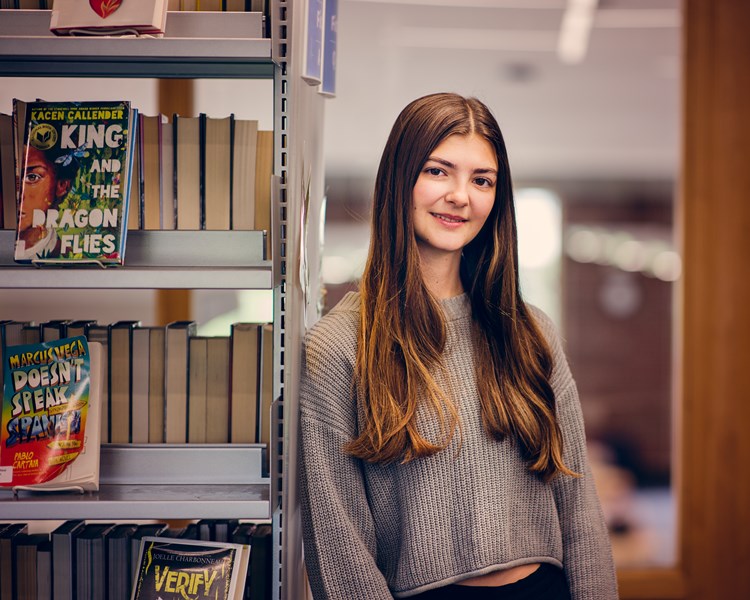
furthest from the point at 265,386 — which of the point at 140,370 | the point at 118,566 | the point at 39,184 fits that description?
the point at 39,184

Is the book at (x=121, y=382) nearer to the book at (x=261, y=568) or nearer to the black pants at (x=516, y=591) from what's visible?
the book at (x=261, y=568)

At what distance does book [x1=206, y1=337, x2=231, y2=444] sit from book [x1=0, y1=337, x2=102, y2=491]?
217mm

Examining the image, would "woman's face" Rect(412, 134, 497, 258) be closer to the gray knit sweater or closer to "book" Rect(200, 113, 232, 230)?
the gray knit sweater

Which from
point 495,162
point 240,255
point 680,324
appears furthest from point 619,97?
point 240,255

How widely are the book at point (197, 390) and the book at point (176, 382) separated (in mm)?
10

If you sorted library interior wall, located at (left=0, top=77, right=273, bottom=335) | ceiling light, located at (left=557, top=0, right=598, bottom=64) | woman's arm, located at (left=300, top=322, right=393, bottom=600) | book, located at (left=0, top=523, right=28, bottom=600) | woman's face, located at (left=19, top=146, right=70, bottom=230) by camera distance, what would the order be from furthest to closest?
ceiling light, located at (left=557, top=0, right=598, bottom=64)
library interior wall, located at (left=0, top=77, right=273, bottom=335)
book, located at (left=0, top=523, right=28, bottom=600)
woman's face, located at (left=19, top=146, right=70, bottom=230)
woman's arm, located at (left=300, top=322, right=393, bottom=600)

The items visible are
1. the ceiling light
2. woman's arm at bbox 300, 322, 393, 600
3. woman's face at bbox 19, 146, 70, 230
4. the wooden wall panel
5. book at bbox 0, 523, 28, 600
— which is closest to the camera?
woman's arm at bbox 300, 322, 393, 600

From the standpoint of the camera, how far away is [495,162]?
58.6 inches

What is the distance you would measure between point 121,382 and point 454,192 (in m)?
0.79

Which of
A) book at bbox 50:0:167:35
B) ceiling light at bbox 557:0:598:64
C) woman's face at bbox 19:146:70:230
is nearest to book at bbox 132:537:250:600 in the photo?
woman's face at bbox 19:146:70:230

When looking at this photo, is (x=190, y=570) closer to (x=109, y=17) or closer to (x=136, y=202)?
(x=136, y=202)

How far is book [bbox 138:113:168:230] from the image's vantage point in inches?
60.0

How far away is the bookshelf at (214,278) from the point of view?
4.50ft

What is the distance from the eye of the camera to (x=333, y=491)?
137 centimetres
